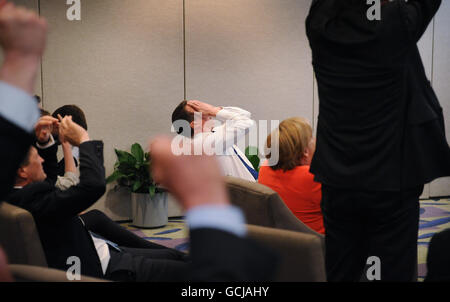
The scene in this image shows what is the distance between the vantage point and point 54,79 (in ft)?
15.4

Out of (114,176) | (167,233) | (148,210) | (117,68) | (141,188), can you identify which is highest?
(117,68)

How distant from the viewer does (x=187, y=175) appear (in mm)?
404

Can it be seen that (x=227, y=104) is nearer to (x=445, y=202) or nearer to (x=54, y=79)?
(x=54, y=79)

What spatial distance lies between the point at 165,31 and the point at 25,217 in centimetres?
390

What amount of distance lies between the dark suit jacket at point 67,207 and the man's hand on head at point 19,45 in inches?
45.9

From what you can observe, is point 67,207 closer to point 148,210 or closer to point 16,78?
point 16,78

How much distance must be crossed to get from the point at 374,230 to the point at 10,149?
1.17 m

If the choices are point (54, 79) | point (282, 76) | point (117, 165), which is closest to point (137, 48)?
point (54, 79)

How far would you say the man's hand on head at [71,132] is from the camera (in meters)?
1.60

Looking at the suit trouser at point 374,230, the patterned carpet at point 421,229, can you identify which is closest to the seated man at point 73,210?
the suit trouser at point 374,230

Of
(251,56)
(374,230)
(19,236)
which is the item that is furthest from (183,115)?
(251,56)

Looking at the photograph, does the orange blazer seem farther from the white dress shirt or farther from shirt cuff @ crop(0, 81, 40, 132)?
shirt cuff @ crop(0, 81, 40, 132)

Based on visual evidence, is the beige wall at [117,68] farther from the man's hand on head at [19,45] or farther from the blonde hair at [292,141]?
the man's hand on head at [19,45]

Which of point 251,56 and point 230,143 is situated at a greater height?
point 251,56
